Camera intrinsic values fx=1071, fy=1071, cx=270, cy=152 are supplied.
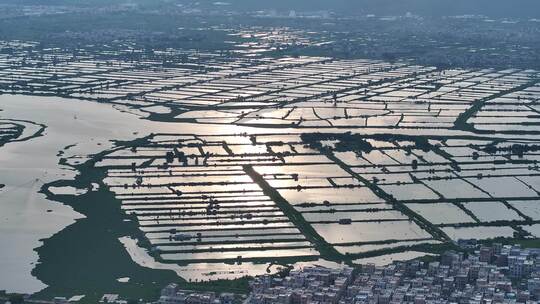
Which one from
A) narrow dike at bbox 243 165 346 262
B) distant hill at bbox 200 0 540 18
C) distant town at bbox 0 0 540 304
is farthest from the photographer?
distant hill at bbox 200 0 540 18

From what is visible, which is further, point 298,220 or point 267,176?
point 267,176

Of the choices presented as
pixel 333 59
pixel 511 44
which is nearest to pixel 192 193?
pixel 333 59

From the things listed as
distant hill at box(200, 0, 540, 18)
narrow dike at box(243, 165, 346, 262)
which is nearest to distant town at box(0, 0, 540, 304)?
narrow dike at box(243, 165, 346, 262)

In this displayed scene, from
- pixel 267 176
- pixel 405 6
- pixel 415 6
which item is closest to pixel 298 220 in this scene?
pixel 267 176

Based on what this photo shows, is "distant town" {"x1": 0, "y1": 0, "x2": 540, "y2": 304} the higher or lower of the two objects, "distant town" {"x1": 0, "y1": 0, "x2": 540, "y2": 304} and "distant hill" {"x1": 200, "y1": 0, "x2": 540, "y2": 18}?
the higher

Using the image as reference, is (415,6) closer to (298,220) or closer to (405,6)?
(405,6)

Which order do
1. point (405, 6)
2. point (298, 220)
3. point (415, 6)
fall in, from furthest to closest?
point (415, 6), point (405, 6), point (298, 220)

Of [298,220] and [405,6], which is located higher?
[298,220]

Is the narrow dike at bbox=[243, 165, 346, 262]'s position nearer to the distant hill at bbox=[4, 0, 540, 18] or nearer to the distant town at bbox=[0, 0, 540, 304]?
the distant town at bbox=[0, 0, 540, 304]

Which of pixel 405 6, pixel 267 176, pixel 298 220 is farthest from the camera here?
pixel 405 6

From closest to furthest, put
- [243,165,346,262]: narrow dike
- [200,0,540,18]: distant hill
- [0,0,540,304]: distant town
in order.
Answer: [0,0,540,304]: distant town
[243,165,346,262]: narrow dike
[200,0,540,18]: distant hill

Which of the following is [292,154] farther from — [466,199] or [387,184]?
[466,199]

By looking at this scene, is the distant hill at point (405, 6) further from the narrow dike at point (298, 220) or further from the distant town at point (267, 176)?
the narrow dike at point (298, 220)
